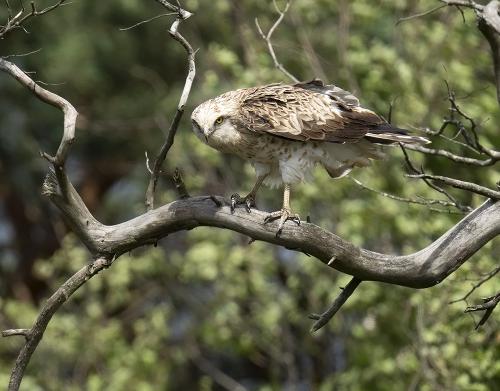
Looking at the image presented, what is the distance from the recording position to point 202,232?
9891mm

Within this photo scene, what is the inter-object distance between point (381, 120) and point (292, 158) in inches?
18.5

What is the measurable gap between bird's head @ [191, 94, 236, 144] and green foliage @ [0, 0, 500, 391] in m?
1.95

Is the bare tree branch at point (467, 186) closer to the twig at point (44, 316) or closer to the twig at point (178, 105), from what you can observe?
the twig at point (178, 105)

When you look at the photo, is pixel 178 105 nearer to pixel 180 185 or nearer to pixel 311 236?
pixel 180 185

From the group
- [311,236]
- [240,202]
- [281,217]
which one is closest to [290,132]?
[240,202]

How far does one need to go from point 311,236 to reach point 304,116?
99 cm

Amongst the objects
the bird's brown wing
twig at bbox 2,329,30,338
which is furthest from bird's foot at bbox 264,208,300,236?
Result: twig at bbox 2,329,30,338

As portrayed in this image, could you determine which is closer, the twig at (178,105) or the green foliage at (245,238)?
the twig at (178,105)

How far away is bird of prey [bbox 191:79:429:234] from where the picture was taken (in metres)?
5.01

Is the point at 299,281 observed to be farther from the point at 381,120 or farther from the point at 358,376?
the point at 381,120

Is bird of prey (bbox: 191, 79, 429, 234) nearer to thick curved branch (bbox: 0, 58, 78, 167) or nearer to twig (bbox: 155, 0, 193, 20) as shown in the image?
twig (bbox: 155, 0, 193, 20)

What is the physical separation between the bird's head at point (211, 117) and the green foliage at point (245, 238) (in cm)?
195

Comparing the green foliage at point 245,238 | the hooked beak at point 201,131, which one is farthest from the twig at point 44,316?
the green foliage at point 245,238

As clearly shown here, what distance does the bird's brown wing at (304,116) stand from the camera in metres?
5.04
